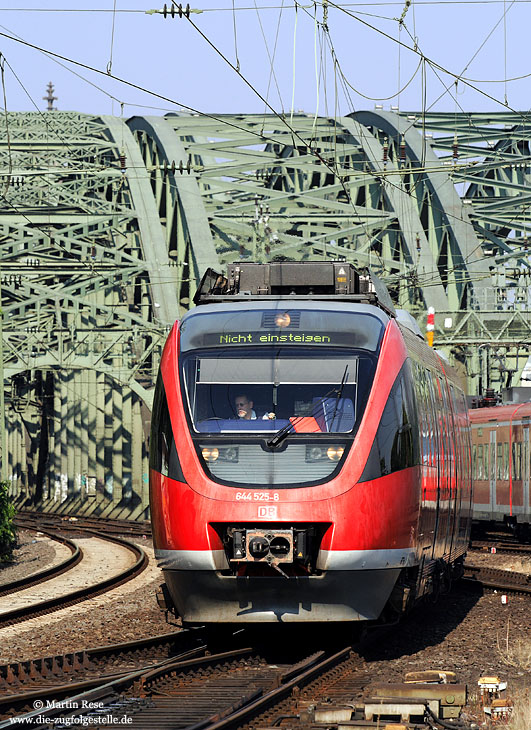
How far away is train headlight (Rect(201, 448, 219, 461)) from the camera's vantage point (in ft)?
38.2

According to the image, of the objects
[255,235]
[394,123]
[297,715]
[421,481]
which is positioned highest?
[394,123]

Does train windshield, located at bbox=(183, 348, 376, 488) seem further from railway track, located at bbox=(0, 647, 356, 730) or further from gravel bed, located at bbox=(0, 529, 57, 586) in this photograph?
gravel bed, located at bbox=(0, 529, 57, 586)

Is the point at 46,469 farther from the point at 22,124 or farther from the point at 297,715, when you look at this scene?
the point at 297,715

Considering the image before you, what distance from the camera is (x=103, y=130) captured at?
6694cm

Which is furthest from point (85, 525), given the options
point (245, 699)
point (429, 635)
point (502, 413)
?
point (245, 699)

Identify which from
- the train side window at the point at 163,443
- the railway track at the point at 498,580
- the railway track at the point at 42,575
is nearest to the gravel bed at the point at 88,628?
the railway track at the point at 42,575

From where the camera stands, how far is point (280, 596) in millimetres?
11508

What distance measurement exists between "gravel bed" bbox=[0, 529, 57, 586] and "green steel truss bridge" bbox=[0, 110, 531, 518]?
241 inches

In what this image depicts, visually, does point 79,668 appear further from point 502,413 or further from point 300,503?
point 502,413

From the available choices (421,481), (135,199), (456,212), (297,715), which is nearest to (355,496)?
(421,481)

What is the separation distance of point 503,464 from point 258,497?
66.0 ft

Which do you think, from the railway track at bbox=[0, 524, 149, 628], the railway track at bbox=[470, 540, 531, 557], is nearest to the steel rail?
the railway track at bbox=[0, 524, 149, 628]

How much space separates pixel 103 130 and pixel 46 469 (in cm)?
1788

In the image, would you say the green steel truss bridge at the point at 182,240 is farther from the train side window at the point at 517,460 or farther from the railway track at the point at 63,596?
the railway track at the point at 63,596
